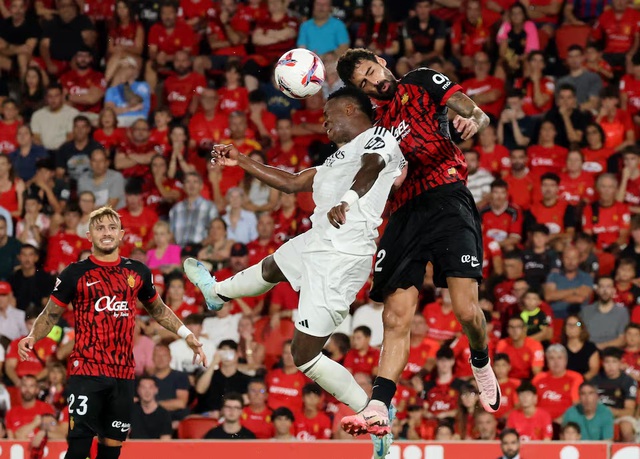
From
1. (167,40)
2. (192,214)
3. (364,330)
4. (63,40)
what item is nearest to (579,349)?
(364,330)

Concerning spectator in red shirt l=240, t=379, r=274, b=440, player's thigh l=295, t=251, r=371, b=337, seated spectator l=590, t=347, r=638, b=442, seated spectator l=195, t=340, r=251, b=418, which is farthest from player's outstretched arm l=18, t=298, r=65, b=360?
seated spectator l=590, t=347, r=638, b=442

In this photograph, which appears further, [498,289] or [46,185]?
[46,185]

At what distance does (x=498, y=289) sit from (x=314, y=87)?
17.2ft

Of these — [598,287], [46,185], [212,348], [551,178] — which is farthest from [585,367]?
[46,185]

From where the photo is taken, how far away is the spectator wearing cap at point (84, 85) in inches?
656

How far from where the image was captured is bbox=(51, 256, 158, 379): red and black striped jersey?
9.34 metres

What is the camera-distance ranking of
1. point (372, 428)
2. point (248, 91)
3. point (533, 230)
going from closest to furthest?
point (372, 428)
point (533, 230)
point (248, 91)

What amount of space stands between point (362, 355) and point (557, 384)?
196cm

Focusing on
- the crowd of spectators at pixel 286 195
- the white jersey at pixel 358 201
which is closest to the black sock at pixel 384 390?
the white jersey at pixel 358 201

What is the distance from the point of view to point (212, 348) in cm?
1321

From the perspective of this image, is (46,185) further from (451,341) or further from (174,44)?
(451,341)

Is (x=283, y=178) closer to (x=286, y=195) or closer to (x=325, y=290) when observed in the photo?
(x=325, y=290)

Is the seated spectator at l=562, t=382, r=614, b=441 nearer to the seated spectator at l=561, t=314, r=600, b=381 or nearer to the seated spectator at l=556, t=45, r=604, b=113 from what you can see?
the seated spectator at l=561, t=314, r=600, b=381

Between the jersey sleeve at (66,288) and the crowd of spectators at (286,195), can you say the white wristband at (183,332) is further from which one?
the crowd of spectators at (286,195)
